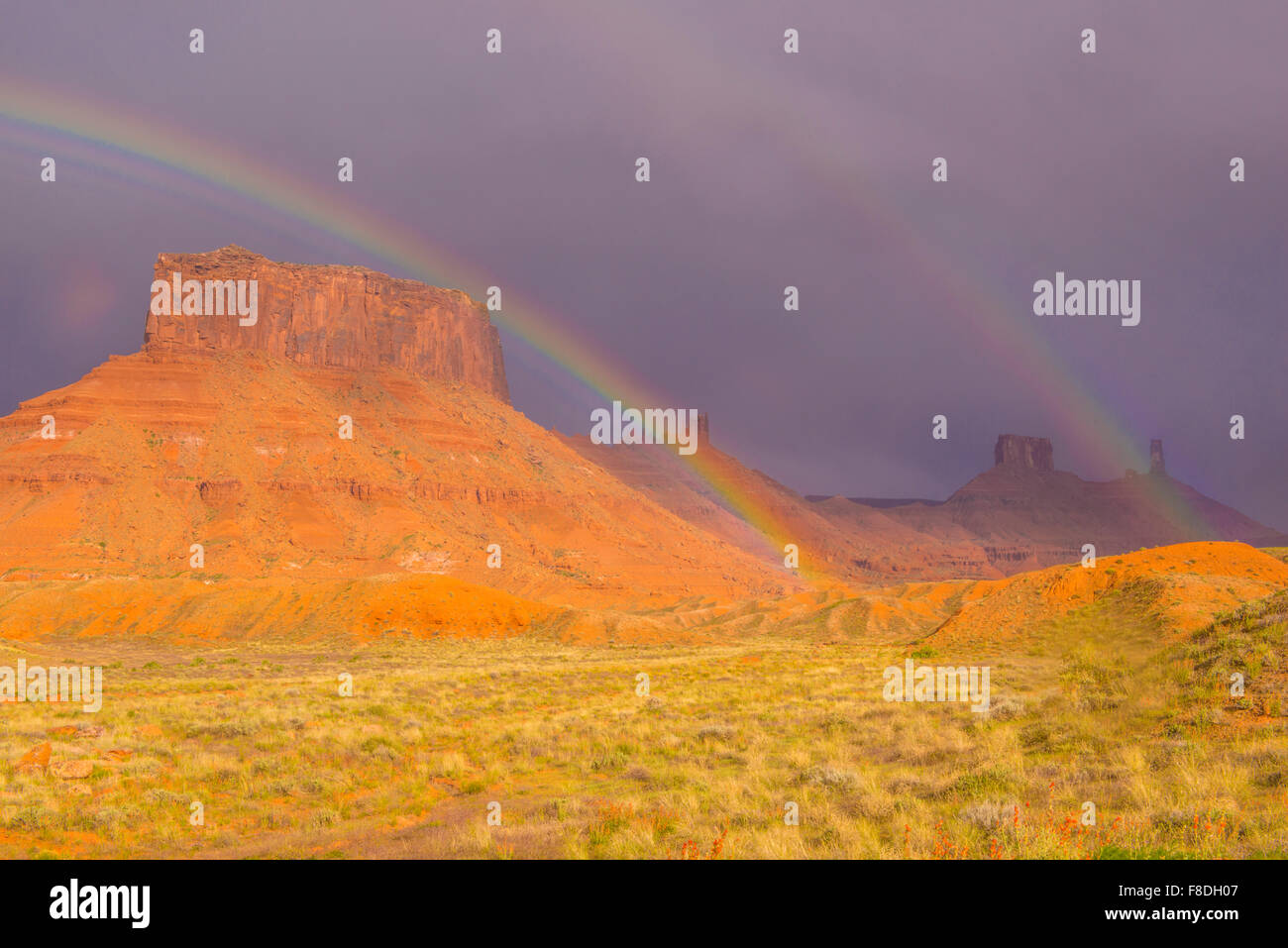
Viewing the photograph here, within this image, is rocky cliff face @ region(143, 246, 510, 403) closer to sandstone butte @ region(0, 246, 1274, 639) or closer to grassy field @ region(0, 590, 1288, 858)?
sandstone butte @ region(0, 246, 1274, 639)

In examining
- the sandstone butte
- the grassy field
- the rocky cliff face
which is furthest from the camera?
the rocky cliff face

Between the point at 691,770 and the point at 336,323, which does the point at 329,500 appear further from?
the point at 691,770

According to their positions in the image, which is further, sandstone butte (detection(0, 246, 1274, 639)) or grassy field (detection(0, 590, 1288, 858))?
Result: sandstone butte (detection(0, 246, 1274, 639))

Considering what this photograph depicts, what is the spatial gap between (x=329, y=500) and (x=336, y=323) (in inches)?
1699

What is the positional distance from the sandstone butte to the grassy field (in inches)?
1654

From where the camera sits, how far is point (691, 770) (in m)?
13.9

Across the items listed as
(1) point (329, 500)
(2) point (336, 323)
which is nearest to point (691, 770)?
(1) point (329, 500)

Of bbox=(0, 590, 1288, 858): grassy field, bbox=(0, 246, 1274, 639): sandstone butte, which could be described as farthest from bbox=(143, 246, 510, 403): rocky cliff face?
bbox=(0, 590, 1288, 858): grassy field

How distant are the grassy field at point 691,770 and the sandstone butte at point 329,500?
4201 centimetres

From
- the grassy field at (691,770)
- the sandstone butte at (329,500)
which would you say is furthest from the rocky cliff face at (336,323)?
the grassy field at (691,770)

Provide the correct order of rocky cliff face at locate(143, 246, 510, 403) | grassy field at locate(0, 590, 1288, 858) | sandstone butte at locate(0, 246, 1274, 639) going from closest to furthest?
1. grassy field at locate(0, 590, 1288, 858)
2. sandstone butte at locate(0, 246, 1274, 639)
3. rocky cliff face at locate(143, 246, 510, 403)

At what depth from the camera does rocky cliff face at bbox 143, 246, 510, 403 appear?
115938 mm

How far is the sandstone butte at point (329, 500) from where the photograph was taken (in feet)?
211
